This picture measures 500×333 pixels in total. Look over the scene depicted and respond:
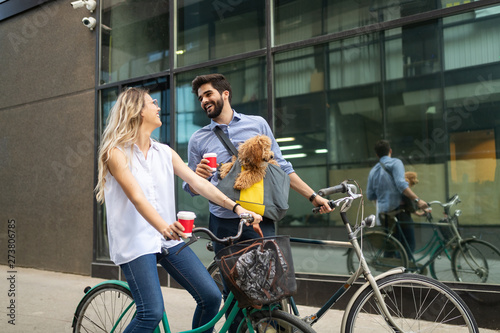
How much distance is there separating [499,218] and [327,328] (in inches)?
79.0

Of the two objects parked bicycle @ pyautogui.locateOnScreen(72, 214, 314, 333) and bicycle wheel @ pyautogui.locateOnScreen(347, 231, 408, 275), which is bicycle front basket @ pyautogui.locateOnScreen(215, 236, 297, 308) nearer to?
parked bicycle @ pyautogui.locateOnScreen(72, 214, 314, 333)

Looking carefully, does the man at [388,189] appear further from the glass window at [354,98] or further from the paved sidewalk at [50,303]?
the paved sidewalk at [50,303]

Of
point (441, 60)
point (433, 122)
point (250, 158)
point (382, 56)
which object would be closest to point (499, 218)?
point (433, 122)

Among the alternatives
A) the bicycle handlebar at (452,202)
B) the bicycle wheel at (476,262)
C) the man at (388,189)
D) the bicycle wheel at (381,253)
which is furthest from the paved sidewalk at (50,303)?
the bicycle handlebar at (452,202)

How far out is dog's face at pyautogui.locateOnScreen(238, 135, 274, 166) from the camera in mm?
2865

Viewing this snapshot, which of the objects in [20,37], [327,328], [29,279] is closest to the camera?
[327,328]

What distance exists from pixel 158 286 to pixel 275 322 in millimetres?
665

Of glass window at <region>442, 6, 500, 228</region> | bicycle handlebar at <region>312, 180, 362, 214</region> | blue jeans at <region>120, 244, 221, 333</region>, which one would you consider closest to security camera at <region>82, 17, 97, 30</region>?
Result: glass window at <region>442, 6, 500, 228</region>

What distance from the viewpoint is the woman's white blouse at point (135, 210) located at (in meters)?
2.49

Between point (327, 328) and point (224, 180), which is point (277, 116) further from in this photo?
point (224, 180)

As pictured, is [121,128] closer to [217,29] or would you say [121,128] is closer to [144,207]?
[144,207]

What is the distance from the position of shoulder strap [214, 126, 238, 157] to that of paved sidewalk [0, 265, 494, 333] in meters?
2.10

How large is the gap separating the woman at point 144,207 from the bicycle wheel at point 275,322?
1.18 ft

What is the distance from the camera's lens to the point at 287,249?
2.28m
